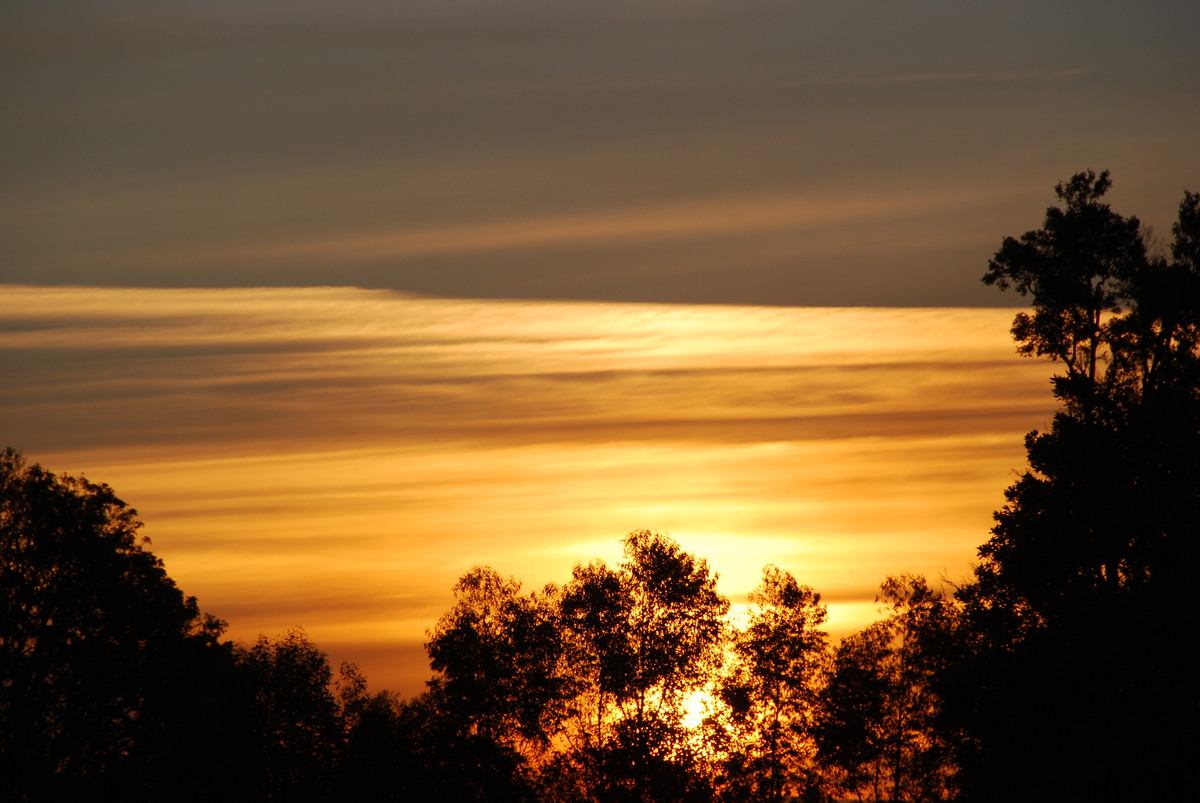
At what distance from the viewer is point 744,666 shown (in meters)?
96.1

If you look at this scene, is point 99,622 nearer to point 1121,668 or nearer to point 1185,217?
point 1121,668

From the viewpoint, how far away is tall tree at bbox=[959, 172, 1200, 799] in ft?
178

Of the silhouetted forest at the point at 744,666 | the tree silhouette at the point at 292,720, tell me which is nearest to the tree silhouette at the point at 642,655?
the silhouetted forest at the point at 744,666

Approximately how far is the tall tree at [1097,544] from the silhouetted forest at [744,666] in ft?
0.32

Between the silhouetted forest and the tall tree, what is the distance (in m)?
0.10

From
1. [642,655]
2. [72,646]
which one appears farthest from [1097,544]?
[72,646]

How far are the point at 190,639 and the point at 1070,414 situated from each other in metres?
58.1

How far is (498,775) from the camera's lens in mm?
87375

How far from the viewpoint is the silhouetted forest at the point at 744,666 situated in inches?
2173

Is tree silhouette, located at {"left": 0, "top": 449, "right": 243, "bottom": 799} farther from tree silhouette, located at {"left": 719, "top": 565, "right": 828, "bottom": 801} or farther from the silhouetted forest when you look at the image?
tree silhouette, located at {"left": 719, "top": 565, "right": 828, "bottom": 801}

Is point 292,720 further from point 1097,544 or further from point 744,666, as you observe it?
point 1097,544

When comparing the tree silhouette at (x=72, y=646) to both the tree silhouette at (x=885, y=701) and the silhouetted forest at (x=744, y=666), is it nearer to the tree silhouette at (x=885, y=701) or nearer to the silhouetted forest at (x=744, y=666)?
the silhouetted forest at (x=744, y=666)

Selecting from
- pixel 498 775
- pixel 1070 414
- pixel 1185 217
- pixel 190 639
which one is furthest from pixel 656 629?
pixel 1185 217

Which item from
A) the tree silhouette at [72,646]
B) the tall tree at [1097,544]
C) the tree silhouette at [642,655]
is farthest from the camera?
the tree silhouette at [642,655]
